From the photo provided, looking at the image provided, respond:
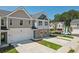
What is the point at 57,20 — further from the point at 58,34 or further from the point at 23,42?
the point at 23,42

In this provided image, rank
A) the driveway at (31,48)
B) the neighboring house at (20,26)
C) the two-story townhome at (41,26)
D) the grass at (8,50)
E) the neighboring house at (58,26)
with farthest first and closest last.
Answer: the neighboring house at (20,26), the two-story townhome at (41,26), the neighboring house at (58,26), the driveway at (31,48), the grass at (8,50)

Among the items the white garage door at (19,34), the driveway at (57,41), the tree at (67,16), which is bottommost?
the driveway at (57,41)

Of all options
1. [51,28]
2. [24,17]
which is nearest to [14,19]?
[24,17]

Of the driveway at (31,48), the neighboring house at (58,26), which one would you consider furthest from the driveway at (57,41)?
the driveway at (31,48)

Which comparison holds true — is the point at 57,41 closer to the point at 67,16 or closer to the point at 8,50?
the point at 67,16

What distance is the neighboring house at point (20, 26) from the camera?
909 cm

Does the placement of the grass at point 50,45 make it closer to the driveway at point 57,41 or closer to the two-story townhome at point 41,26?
the driveway at point 57,41

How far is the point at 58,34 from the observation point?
8.65 meters

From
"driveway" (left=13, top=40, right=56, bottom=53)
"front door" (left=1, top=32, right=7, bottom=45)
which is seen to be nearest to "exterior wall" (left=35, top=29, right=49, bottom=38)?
"driveway" (left=13, top=40, right=56, bottom=53)

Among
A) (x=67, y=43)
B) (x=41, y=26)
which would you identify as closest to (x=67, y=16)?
(x=67, y=43)

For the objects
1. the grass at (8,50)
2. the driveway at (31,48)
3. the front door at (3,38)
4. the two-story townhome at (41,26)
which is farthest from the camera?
the two-story townhome at (41,26)

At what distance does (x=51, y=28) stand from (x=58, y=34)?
517 millimetres

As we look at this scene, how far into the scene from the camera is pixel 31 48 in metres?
8.05
